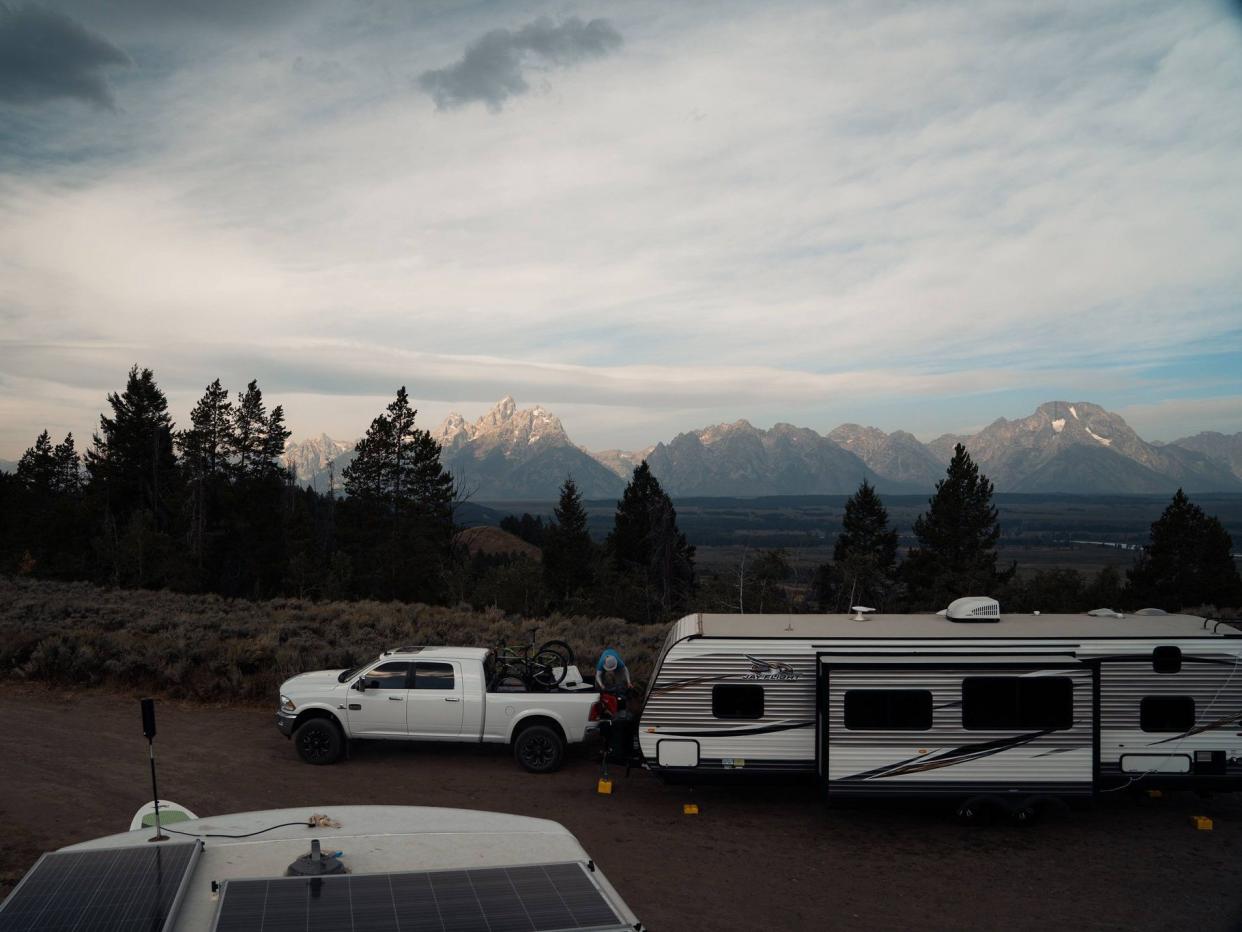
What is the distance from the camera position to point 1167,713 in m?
10.6

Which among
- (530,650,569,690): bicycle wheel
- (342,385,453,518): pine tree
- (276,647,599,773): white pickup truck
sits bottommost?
(276,647,599,773): white pickup truck

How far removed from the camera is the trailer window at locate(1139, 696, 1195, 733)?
10.6 meters

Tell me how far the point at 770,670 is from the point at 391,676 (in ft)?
17.7

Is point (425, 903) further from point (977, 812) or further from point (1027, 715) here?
point (977, 812)

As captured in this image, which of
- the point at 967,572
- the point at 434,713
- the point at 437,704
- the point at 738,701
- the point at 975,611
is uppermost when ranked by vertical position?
the point at 975,611

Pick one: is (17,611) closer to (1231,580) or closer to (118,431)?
(118,431)

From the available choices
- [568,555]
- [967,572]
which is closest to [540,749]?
[967,572]

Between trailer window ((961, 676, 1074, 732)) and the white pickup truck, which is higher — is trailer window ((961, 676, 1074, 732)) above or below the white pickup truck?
above

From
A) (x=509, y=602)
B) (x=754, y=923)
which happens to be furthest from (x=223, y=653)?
(x=509, y=602)

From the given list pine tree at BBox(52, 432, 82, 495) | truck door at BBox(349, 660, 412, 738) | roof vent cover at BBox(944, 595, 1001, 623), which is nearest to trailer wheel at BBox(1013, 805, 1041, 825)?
roof vent cover at BBox(944, 595, 1001, 623)

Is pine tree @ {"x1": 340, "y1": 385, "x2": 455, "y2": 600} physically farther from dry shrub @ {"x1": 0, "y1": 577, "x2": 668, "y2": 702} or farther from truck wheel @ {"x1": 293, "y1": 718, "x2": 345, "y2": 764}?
truck wheel @ {"x1": 293, "y1": 718, "x2": 345, "y2": 764}

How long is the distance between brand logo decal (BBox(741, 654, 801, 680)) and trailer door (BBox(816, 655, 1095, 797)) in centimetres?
60

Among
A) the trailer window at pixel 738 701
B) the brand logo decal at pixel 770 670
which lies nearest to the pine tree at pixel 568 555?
the trailer window at pixel 738 701

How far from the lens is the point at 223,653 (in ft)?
55.0
